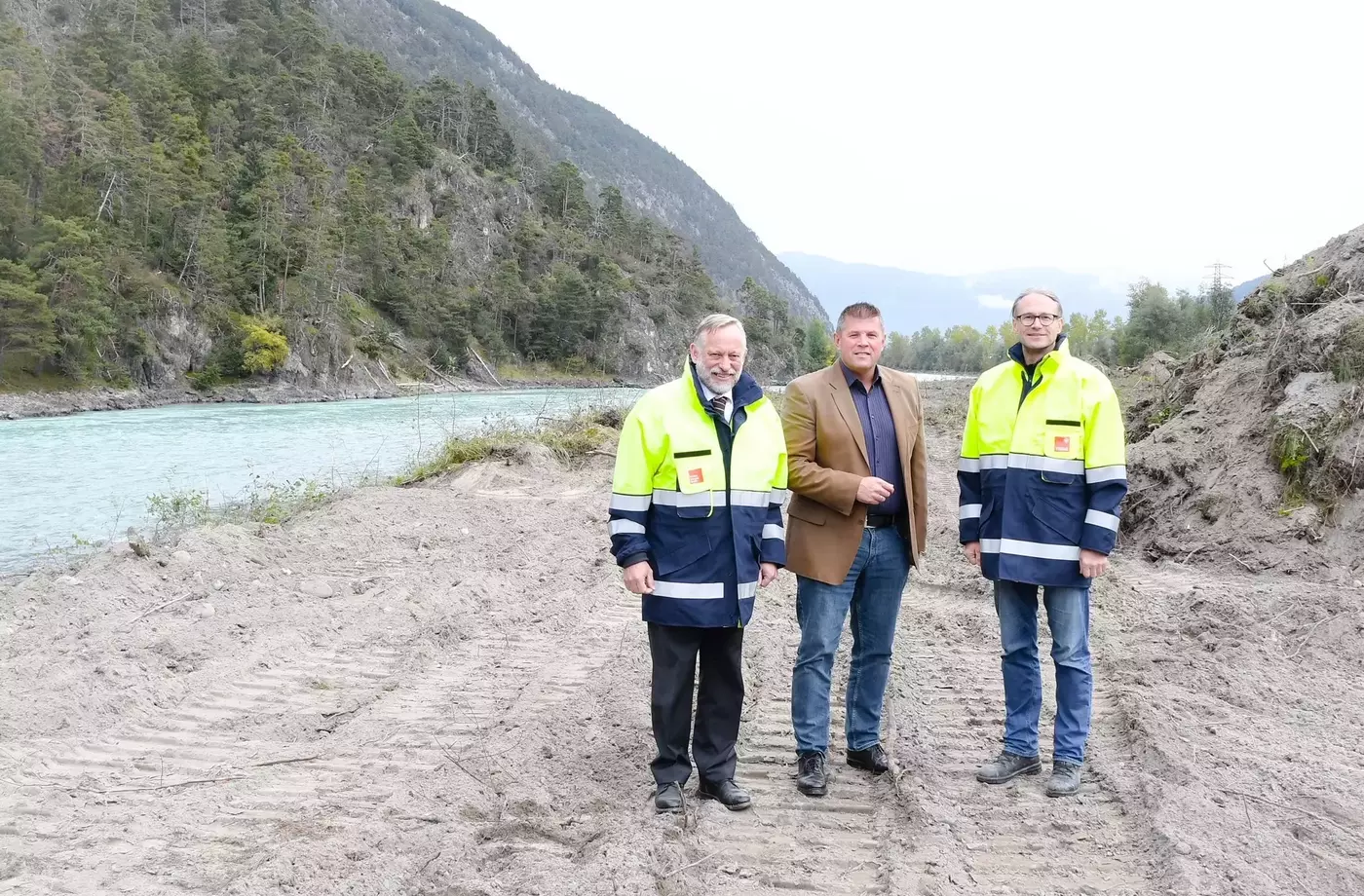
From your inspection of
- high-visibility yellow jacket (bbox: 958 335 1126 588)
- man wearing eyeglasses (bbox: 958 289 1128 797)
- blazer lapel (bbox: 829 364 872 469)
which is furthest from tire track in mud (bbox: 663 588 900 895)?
blazer lapel (bbox: 829 364 872 469)

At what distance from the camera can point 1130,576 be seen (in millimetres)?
7164

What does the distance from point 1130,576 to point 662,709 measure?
17.1 ft

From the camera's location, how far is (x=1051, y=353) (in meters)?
3.68

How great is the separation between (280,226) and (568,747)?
5761 centimetres

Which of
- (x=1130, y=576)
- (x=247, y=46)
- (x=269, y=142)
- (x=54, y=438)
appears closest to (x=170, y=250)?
(x=269, y=142)

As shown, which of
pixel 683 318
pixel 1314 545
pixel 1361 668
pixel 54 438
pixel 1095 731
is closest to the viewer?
pixel 1095 731

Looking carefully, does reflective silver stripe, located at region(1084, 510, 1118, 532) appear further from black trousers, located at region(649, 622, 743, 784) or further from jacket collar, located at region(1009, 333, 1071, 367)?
black trousers, located at region(649, 622, 743, 784)

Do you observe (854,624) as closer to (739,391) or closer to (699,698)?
(699,698)

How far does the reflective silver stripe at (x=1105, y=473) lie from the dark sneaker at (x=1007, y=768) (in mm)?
1240

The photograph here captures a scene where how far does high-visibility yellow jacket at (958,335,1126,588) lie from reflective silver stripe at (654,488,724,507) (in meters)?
1.27

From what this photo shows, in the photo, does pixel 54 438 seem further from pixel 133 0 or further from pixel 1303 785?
pixel 133 0

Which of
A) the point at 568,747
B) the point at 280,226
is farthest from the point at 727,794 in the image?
the point at 280,226

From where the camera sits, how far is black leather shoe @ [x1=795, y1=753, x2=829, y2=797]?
12.1 feet

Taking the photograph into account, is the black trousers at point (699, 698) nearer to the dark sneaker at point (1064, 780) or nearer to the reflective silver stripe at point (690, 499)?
the reflective silver stripe at point (690, 499)
